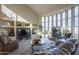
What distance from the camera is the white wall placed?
2.88 metres

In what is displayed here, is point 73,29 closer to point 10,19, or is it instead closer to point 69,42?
point 69,42

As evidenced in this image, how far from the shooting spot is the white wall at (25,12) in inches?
113

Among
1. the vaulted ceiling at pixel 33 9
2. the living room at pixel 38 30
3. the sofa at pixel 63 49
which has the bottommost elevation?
the sofa at pixel 63 49

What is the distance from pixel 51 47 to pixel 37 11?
80 centimetres

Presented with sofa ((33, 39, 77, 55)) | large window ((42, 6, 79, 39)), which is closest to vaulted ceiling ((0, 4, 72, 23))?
large window ((42, 6, 79, 39))

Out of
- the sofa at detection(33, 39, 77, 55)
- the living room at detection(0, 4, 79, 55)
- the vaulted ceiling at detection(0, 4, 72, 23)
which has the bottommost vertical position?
the sofa at detection(33, 39, 77, 55)

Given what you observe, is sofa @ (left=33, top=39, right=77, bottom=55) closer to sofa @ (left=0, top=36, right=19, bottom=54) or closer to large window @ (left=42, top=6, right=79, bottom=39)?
large window @ (left=42, top=6, right=79, bottom=39)

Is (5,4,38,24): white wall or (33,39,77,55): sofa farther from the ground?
(5,4,38,24): white wall

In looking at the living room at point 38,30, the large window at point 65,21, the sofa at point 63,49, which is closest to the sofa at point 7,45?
the living room at point 38,30

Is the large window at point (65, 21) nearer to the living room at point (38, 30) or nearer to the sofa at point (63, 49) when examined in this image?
the living room at point (38, 30)

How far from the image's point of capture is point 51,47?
2.89m

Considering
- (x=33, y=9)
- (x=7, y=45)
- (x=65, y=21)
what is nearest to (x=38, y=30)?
(x=33, y=9)

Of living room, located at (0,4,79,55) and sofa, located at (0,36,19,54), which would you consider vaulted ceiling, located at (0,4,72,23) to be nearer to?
living room, located at (0,4,79,55)
